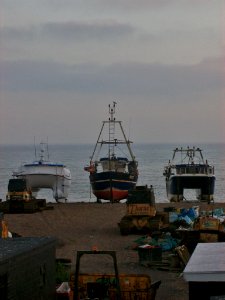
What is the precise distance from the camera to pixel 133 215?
91.6 ft

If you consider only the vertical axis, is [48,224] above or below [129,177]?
below

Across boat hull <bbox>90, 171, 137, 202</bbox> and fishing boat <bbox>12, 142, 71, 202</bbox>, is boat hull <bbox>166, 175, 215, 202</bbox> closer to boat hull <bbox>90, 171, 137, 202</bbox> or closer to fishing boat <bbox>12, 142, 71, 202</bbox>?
boat hull <bbox>90, 171, 137, 202</bbox>

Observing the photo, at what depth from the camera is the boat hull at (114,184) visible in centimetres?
4816

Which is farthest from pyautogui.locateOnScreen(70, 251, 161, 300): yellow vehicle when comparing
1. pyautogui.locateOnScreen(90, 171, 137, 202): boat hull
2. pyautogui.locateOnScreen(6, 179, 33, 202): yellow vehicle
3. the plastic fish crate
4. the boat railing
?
the boat railing

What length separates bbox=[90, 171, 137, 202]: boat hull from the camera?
4816cm

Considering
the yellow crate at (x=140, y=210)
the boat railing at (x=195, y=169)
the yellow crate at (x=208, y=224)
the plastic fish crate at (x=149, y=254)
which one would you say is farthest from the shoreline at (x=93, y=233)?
the boat railing at (x=195, y=169)

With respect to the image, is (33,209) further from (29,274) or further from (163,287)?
(29,274)

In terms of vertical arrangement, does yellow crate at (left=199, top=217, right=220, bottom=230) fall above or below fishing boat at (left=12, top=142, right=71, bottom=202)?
below

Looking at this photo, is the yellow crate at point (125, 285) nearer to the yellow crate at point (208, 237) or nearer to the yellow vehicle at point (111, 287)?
the yellow vehicle at point (111, 287)

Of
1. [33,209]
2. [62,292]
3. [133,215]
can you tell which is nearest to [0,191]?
[33,209]

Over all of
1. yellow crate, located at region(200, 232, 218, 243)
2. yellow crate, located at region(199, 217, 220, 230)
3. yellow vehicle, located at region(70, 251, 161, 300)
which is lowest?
yellow vehicle, located at region(70, 251, 161, 300)

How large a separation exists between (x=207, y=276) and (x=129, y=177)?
3849 cm

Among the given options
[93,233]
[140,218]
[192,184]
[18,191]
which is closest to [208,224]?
[140,218]

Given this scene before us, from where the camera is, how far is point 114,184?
48344mm
